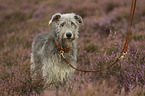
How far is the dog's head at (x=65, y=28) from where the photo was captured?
3.12 m

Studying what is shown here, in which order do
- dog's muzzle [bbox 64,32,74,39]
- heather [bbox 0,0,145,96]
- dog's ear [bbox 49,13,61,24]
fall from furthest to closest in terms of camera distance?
dog's ear [bbox 49,13,61,24] → dog's muzzle [bbox 64,32,74,39] → heather [bbox 0,0,145,96]

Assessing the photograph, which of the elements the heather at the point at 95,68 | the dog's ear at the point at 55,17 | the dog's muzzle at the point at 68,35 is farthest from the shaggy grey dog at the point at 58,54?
the heather at the point at 95,68

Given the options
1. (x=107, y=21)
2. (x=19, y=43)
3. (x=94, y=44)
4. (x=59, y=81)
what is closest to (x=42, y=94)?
(x=59, y=81)

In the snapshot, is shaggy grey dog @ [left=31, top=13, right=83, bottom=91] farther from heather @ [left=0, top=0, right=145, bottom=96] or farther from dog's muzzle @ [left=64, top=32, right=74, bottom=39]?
heather @ [left=0, top=0, right=145, bottom=96]

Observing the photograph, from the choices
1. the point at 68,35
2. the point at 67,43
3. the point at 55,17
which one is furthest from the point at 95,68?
the point at 55,17

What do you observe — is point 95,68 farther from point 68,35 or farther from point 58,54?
point 68,35

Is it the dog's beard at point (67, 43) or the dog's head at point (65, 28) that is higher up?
the dog's head at point (65, 28)

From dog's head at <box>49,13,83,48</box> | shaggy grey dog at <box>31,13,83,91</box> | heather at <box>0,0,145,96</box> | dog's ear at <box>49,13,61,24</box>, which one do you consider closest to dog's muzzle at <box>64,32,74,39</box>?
dog's head at <box>49,13,83,48</box>

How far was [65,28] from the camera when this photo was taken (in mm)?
3211

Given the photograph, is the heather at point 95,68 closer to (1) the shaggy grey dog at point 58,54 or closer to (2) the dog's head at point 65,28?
(1) the shaggy grey dog at point 58,54

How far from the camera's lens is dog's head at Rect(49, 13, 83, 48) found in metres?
3.12

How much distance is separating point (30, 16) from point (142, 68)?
1181 cm

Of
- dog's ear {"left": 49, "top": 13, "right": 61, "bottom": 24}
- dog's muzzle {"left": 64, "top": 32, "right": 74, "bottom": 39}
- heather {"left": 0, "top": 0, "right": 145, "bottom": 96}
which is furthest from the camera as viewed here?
dog's ear {"left": 49, "top": 13, "right": 61, "bottom": 24}

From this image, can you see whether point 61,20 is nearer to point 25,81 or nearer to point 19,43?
point 25,81
